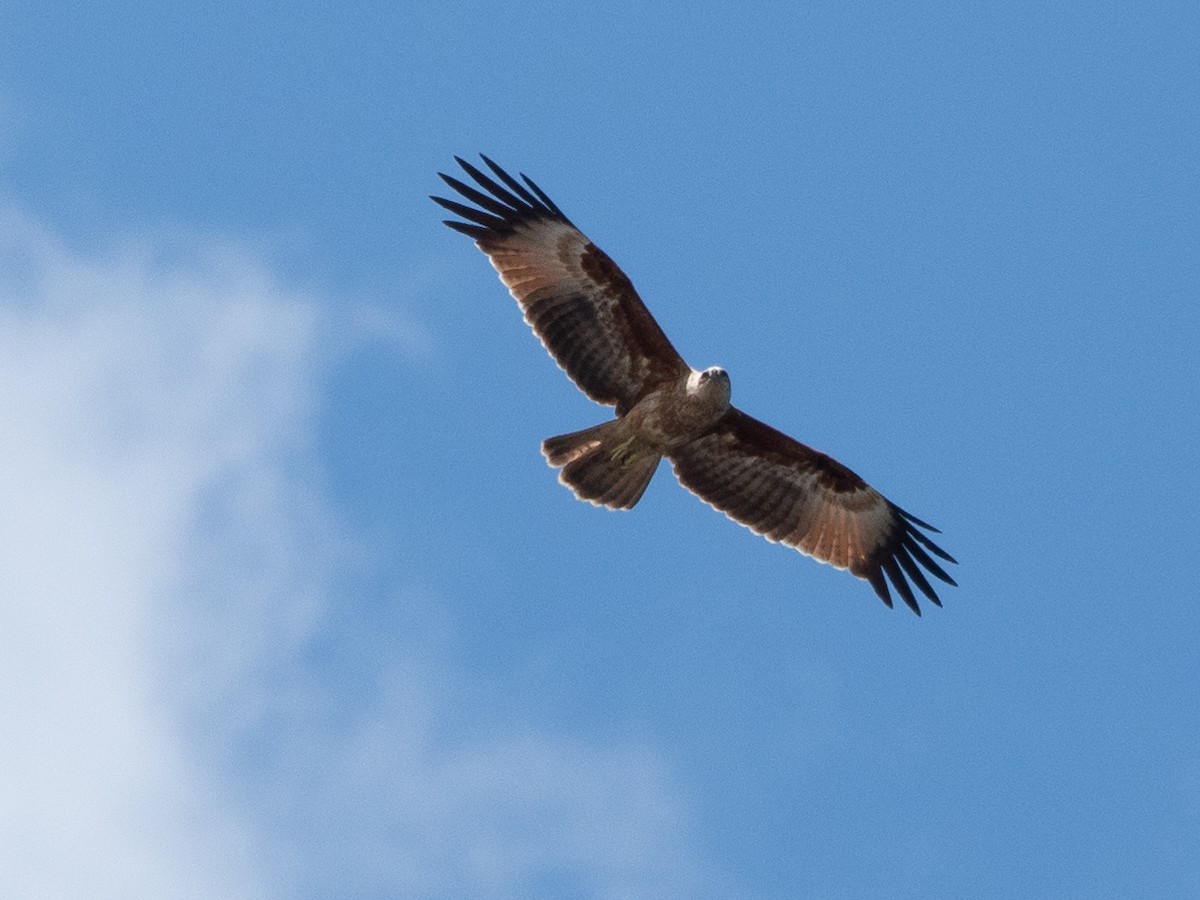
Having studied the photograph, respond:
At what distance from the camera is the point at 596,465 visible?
16.0 metres

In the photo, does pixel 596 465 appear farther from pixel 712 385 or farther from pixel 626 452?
pixel 712 385

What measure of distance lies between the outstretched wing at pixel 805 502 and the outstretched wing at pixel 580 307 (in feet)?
2.48

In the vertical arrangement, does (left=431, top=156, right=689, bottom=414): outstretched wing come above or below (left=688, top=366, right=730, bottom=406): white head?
above

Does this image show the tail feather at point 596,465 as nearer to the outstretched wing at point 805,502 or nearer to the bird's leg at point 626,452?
the bird's leg at point 626,452

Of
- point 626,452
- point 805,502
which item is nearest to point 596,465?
point 626,452

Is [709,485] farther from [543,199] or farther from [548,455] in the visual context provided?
[543,199]

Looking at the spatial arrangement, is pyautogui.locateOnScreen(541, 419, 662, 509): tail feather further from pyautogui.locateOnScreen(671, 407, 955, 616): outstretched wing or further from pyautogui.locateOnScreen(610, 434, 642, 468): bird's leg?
pyautogui.locateOnScreen(671, 407, 955, 616): outstretched wing

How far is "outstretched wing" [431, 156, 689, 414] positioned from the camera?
52.4 feet

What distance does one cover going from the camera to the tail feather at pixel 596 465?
16.0 meters

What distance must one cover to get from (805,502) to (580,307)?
93.9 inches

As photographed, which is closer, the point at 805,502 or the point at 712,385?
the point at 712,385

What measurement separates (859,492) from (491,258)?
130 inches

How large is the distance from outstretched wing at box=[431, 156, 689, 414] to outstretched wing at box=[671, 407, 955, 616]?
0.76m

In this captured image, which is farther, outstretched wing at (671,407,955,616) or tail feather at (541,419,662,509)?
outstretched wing at (671,407,955,616)
